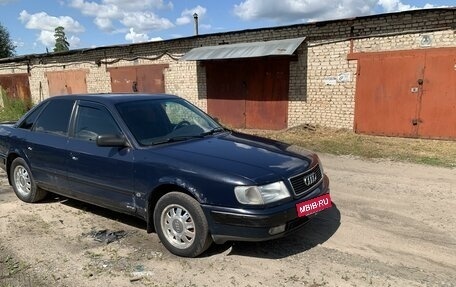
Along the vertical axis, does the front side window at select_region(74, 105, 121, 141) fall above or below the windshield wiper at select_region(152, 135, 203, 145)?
above

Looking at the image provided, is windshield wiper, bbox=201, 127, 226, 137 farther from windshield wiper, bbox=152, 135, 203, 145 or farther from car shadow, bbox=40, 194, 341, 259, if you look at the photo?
car shadow, bbox=40, 194, 341, 259

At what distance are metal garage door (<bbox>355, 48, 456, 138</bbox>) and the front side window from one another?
8.17 metres

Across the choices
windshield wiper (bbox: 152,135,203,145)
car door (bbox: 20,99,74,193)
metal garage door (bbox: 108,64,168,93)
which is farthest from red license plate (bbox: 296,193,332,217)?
metal garage door (bbox: 108,64,168,93)

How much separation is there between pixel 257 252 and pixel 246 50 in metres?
9.26

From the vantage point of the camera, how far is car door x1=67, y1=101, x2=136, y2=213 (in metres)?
4.07

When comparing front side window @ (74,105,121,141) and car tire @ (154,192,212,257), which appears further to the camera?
front side window @ (74,105,121,141)

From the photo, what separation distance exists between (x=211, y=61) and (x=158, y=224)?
10822 millimetres

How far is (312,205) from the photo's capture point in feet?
12.2

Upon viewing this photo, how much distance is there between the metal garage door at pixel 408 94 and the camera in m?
9.62

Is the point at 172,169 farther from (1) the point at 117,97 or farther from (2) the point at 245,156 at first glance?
(1) the point at 117,97

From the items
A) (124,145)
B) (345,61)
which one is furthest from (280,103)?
(124,145)

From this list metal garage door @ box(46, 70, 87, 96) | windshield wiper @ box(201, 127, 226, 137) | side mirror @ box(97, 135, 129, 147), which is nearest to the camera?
side mirror @ box(97, 135, 129, 147)

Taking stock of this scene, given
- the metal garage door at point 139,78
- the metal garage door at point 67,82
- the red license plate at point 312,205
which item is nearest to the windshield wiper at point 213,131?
the red license plate at point 312,205

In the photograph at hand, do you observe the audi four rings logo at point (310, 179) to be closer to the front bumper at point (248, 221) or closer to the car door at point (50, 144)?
the front bumper at point (248, 221)
